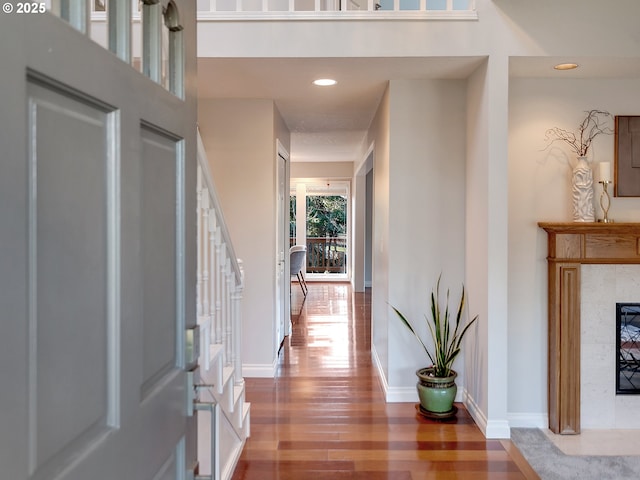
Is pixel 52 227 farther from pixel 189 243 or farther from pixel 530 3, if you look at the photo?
pixel 530 3

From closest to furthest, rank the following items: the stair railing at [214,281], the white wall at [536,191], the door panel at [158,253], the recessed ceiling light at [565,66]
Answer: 1. the door panel at [158,253]
2. the stair railing at [214,281]
3. the recessed ceiling light at [565,66]
4. the white wall at [536,191]

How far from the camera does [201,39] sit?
305 centimetres

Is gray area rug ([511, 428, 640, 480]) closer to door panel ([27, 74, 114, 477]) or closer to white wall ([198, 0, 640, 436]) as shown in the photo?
white wall ([198, 0, 640, 436])

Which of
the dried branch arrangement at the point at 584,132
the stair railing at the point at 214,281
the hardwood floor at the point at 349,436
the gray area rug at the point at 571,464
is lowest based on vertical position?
the gray area rug at the point at 571,464

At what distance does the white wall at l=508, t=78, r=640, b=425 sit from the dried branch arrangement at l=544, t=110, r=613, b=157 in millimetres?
36

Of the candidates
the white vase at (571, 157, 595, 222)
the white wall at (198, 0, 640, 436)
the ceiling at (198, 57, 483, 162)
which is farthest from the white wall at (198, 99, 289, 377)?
the white vase at (571, 157, 595, 222)

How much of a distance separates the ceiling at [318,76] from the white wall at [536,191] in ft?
1.78

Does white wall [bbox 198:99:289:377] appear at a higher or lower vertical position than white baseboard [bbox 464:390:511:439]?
higher

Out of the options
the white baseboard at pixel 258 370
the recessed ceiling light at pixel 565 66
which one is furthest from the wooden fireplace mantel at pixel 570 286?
the white baseboard at pixel 258 370

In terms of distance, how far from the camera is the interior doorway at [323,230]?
33.5ft

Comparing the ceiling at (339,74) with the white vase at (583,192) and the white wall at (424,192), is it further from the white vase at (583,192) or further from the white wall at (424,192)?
the white vase at (583,192)

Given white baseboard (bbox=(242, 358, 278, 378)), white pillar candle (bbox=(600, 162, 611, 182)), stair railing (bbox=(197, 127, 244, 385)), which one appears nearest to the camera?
stair railing (bbox=(197, 127, 244, 385))

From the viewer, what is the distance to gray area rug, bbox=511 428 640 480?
2.62 metres

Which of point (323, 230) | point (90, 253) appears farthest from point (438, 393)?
point (323, 230)
